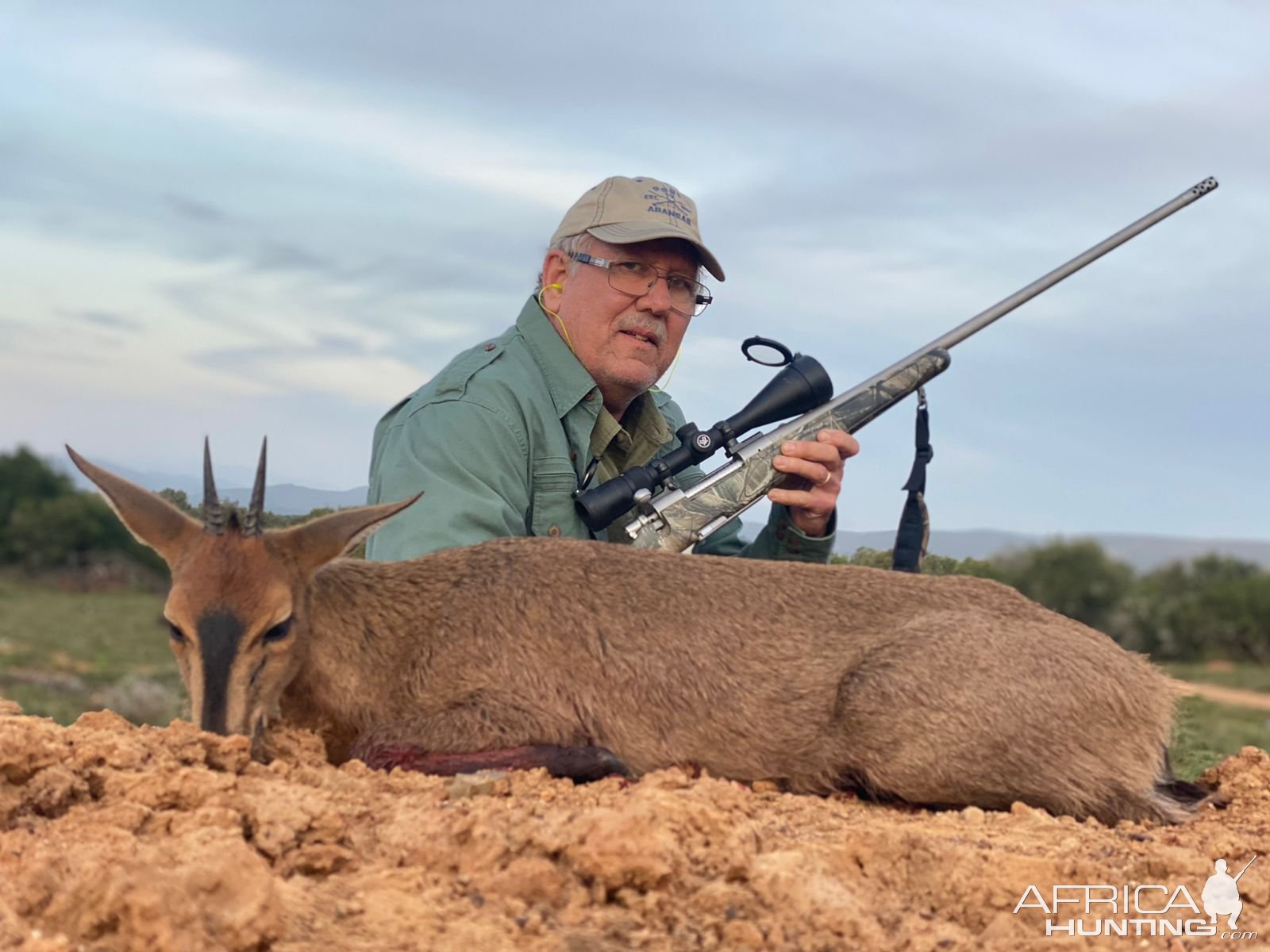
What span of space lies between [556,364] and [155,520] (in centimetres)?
347

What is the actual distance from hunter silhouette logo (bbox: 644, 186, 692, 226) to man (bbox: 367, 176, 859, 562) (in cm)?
2

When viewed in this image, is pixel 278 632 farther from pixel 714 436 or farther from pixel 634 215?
pixel 634 215

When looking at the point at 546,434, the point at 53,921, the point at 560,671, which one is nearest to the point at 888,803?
the point at 560,671

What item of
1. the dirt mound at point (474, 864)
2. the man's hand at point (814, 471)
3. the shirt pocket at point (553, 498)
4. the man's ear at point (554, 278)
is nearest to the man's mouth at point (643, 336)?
the man's ear at point (554, 278)

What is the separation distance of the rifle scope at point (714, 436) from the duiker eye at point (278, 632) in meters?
2.40

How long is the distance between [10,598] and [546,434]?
50.6 metres

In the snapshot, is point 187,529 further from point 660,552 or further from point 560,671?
point 660,552

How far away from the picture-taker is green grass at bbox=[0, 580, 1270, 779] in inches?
720

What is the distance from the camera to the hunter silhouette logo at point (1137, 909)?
448 centimetres

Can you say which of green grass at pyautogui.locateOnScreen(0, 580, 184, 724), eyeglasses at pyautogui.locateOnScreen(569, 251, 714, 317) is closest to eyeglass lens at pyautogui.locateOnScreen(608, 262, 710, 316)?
eyeglasses at pyautogui.locateOnScreen(569, 251, 714, 317)

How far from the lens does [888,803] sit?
612 centimetres

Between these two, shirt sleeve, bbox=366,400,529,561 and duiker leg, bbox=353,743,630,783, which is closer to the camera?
duiker leg, bbox=353,743,630,783

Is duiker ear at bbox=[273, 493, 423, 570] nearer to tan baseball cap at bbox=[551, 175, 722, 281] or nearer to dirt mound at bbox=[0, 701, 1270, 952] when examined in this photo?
dirt mound at bbox=[0, 701, 1270, 952]

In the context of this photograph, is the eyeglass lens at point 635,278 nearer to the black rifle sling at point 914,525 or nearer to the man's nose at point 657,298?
the man's nose at point 657,298
